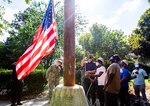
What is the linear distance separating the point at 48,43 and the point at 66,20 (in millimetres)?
1580

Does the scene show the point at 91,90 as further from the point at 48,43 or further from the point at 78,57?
the point at 78,57

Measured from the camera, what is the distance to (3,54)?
4191cm

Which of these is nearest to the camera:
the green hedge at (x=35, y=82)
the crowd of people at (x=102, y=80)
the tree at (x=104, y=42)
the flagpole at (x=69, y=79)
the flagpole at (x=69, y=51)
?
the flagpole at (x=69, y=79)

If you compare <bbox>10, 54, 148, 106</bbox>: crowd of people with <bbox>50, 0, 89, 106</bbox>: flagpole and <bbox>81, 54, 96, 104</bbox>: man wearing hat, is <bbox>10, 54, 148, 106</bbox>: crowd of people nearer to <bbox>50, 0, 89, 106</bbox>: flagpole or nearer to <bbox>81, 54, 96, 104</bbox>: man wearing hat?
<bbox>81, 54, 96, 104</bbox>: man wearing hat

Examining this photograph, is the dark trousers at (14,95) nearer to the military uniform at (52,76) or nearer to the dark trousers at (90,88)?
the military uniform at (52,76)

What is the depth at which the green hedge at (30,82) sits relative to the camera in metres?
14.9

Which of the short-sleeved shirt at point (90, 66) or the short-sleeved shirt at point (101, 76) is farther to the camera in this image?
the short-sleeved shirt at point (90, 66)

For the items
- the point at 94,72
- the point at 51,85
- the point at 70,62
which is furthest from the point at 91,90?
the point at 70,62

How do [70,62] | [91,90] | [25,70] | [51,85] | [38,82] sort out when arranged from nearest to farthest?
[70,62] < [25,70] < [91,90] < [51,85] < [38,82]

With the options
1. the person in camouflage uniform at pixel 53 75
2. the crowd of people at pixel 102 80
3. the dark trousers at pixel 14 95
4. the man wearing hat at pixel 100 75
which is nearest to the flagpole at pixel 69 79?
the crowd of people at pixel 102 80

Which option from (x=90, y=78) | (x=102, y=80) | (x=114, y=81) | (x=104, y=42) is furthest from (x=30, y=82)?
(x=104, y=42)

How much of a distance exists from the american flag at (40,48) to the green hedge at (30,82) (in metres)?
8.88

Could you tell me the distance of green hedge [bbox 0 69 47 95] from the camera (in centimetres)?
1489

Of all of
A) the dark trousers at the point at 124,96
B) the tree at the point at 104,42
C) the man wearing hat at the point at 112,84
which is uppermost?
the tree at the point at 104,42
